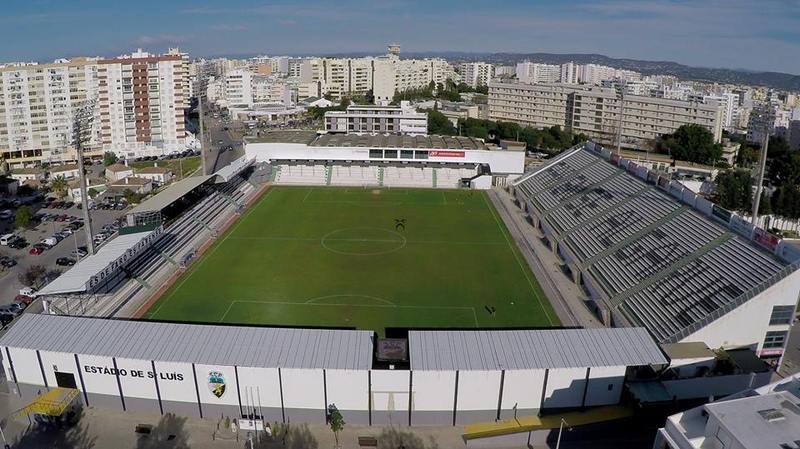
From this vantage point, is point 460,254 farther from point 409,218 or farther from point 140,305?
point 140,305

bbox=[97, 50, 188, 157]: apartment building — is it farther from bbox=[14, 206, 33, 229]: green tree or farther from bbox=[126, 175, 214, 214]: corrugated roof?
bbox=[126, 175, 214, 214]: corrugated roof

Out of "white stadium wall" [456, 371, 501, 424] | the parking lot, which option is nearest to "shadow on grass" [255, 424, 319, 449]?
"white stadium wall" [456, 371, 501, 424]

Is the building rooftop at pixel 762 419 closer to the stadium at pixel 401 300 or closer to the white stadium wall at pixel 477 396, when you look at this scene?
the stadium at pixel 401 300

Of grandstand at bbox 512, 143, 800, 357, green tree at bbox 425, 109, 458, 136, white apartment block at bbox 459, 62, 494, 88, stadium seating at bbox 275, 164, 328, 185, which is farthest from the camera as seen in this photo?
white apartment block at bbox 459, 62, 494, 88

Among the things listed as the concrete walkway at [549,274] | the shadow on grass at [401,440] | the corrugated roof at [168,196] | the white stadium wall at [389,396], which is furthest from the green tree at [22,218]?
the concrete walkway at [549,274]

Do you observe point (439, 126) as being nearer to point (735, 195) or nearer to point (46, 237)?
point (735, 195)

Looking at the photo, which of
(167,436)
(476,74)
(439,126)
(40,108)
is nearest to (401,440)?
(167,436)
